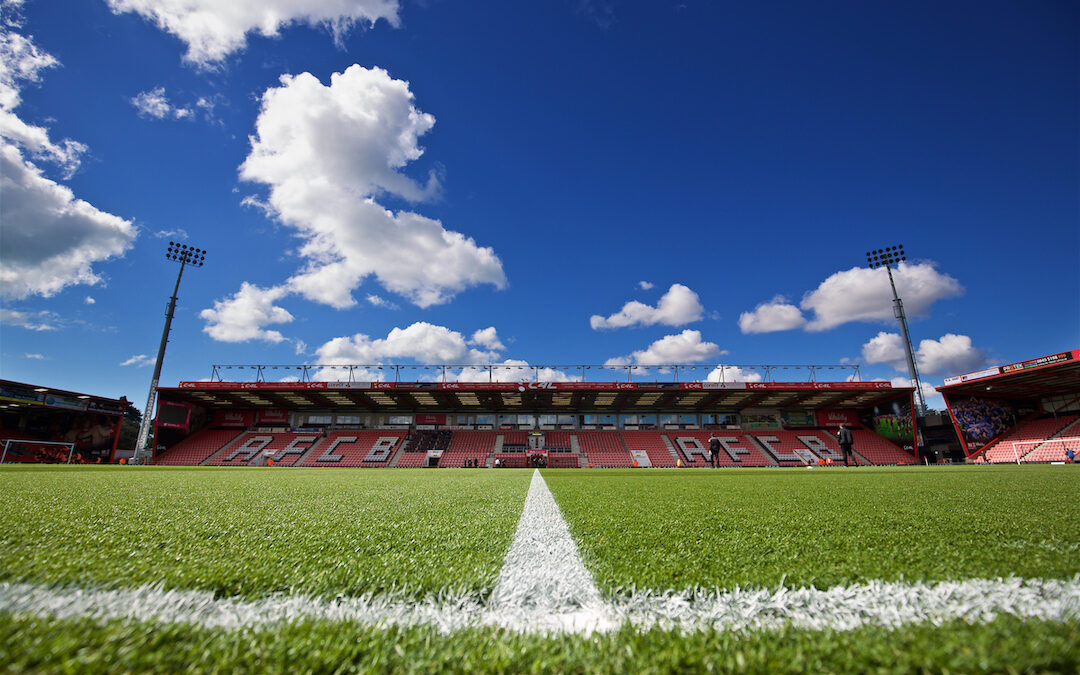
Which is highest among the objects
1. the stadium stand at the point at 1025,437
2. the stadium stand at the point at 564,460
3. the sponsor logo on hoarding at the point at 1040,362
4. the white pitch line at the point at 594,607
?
the sponsor logo on hoarding at the point at 1040,362

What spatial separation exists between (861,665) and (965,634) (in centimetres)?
28

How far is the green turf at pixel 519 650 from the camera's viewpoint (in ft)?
2.07

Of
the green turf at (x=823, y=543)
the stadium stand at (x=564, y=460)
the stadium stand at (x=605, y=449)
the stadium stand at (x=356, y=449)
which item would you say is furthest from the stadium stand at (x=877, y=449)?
the green turf at (x=823, y=543)

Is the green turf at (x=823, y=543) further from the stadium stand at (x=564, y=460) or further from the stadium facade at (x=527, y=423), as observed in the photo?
the stadium stand at (x=564, y=460)

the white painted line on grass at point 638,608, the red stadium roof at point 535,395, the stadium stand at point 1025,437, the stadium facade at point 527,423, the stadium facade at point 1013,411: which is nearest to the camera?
the white painted line on grass at point 638,608

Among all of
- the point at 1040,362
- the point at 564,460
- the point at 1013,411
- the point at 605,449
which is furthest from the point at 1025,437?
the point at 564,460

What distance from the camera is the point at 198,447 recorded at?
28.6 metres

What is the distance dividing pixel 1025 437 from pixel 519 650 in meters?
35.7

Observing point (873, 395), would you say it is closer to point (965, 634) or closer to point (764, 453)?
point (764, 453)

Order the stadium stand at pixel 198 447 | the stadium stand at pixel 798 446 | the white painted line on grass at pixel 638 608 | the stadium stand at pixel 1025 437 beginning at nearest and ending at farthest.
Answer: the white painted line on grass at pixel 638 608
the stadium stand at pixel 1025 437
the stadium stand at pixel 198 447
the stadium stand at pixel 798 446

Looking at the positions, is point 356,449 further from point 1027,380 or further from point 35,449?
point 1027,380

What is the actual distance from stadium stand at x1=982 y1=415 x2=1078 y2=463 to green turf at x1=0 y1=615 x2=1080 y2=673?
103ft

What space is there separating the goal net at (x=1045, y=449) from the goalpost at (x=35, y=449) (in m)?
48.4

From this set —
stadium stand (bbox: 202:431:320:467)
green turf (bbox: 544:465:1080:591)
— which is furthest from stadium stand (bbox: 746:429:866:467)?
stadium stand (bbox: 202:431:320:467)
